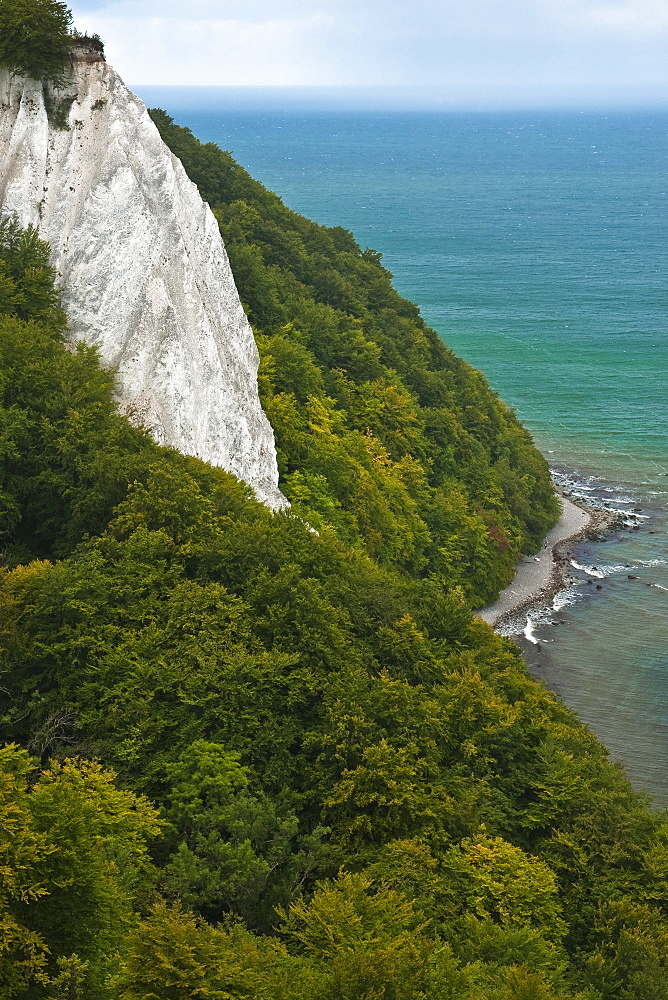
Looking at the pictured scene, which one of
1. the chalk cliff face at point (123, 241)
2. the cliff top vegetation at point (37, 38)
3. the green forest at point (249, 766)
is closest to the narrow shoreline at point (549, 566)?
the green forest at point (249, 766)

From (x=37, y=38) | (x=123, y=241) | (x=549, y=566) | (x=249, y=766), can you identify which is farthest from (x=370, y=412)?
(x=249, y=766)

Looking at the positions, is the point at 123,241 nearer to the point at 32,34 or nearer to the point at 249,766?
the point at 32,34

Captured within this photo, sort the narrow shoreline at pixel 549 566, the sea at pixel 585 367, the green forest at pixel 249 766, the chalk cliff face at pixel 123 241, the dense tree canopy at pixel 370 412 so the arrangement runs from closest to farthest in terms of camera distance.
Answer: the green forest at pixel 249 766
the chalk cliff face at pixel 123 241
the dense tree canopy at pixel 370 412
the sea at pixel 585 367
the narrow shoreline at pixel 549 566

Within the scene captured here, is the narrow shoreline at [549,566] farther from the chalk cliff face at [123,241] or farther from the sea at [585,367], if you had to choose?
the chalk cliff face at [123,241]

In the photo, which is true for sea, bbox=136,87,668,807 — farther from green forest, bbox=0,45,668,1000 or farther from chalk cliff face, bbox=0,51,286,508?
chalk cliff face, bbox=0,51,286,508

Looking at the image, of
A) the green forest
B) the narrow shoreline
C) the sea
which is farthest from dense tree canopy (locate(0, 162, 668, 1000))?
the narrow shoreline
